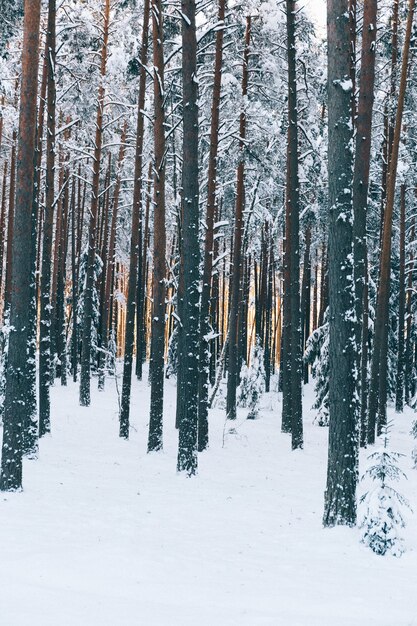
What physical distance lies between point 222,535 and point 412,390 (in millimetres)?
29433

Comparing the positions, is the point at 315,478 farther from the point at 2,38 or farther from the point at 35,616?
the point at 2,38

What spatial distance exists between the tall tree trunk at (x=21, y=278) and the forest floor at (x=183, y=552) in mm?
698

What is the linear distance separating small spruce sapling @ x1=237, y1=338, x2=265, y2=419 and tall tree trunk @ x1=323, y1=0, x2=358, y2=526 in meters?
13.8

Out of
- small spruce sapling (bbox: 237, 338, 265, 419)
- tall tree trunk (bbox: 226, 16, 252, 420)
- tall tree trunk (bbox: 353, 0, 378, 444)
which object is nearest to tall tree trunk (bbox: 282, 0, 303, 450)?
tall tree trunk (bbox: 226, 16, 252, 420)

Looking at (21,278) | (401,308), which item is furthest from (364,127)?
(401,308)

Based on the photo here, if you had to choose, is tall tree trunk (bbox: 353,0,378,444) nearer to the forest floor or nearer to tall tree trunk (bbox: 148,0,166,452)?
the forest floor

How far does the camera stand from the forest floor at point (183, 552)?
5.35 meters

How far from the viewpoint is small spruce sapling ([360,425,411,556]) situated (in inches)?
292

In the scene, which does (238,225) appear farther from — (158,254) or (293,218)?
(158,254)

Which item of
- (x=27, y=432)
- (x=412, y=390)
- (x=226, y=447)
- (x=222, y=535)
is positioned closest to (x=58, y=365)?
(x=226, y=447)

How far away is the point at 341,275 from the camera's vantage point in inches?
323

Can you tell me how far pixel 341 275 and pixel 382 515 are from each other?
296 cm

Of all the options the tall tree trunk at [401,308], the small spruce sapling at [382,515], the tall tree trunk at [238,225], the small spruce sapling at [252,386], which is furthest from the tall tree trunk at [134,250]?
the tall tree trunk at [401,308]

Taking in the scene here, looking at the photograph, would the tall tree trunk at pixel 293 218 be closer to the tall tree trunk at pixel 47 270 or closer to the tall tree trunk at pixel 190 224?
the tall tree trunk at pixel 190 224
